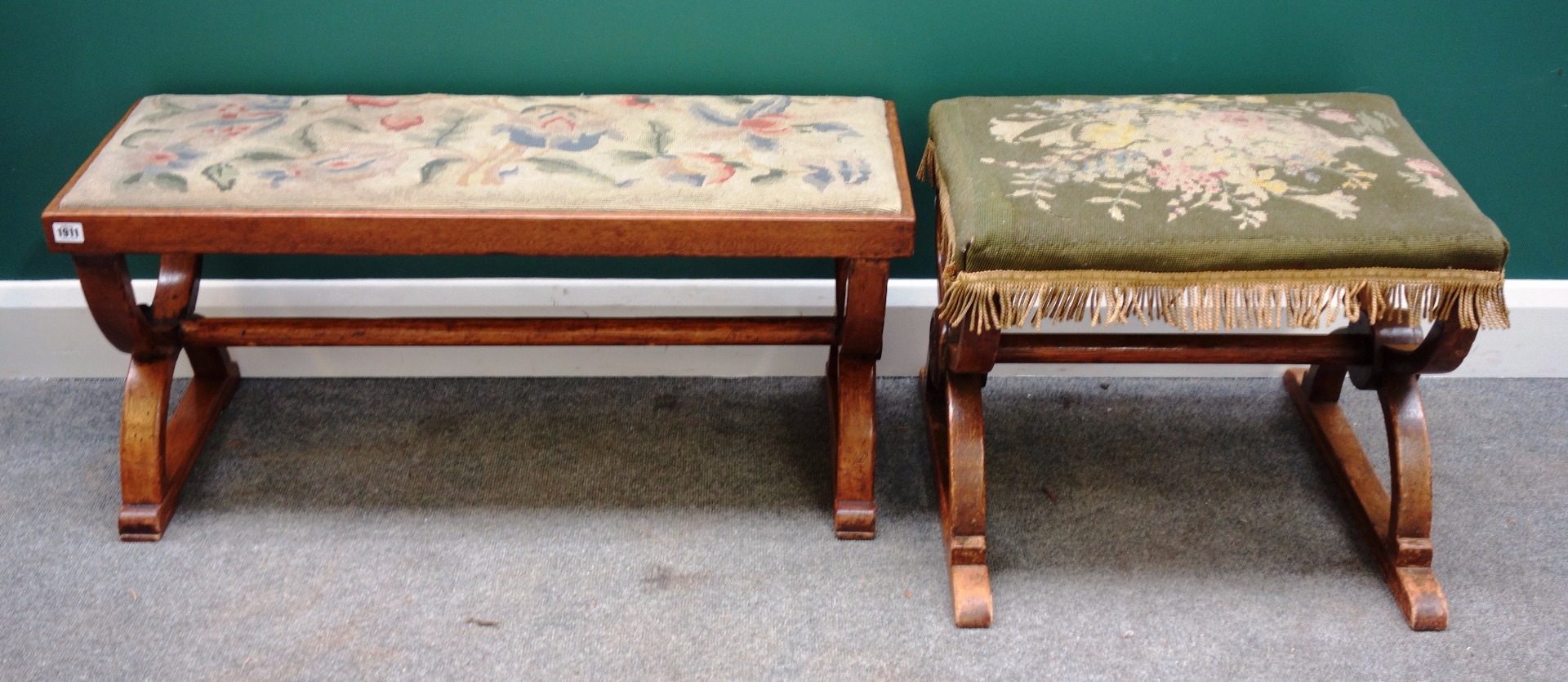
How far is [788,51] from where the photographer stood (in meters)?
1.51

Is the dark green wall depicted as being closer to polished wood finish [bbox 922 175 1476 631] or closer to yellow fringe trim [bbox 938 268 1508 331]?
polished wood finish [bbox 922 175 1476 631]

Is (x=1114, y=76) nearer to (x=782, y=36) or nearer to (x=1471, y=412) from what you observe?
(x=782, y=36)

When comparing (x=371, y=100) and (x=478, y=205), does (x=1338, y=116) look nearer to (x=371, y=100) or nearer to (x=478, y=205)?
(x=478, y=205)

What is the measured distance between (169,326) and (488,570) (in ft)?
1.62

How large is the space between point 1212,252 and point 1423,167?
0.30 m

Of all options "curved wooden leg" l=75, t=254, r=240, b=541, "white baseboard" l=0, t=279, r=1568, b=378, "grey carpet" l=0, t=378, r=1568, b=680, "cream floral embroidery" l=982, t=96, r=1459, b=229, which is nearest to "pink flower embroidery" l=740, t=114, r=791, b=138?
"cream floral embroidery" l=982, t=96, r=1459, b=229

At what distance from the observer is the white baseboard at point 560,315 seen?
1.68 meters

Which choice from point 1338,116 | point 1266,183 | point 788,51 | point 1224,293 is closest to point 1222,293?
point 1224,293

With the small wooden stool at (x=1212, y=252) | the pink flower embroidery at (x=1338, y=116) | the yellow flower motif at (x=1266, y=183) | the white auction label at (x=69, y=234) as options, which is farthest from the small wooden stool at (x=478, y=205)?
the pink flower embroidery at (x=1338, y=116)

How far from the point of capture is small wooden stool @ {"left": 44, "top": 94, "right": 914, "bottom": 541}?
1.21m

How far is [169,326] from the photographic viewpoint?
1.47 meters

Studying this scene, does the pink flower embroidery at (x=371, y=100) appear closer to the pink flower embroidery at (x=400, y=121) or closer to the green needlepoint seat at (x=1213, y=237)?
the pink flower embroidery at (x=400, y=121)

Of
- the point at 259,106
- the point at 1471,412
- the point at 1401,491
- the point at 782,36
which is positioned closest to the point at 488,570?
the point at 259,106

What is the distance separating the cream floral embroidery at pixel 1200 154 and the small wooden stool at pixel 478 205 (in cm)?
16
